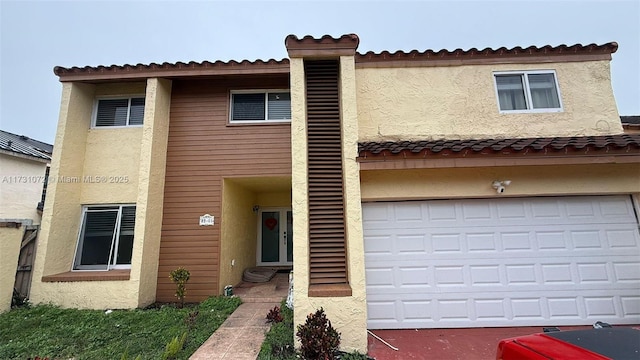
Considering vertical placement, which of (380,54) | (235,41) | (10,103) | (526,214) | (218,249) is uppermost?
(235,41)

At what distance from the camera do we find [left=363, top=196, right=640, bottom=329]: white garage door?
492cm

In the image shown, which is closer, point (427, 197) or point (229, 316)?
point (427, 197)

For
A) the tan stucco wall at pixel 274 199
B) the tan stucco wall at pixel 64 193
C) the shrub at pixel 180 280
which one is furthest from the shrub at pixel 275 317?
the tan stucco wall at pixel 64 193

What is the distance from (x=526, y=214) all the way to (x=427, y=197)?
2122mm

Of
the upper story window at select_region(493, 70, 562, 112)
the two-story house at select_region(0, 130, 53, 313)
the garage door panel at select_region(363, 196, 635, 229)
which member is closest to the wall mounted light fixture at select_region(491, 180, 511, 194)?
the garage door panel at select_region(363, 196, 635, 229)

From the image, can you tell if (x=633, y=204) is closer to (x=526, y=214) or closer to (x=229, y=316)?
→ (x=526, y=214)

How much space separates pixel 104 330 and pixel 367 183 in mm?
5973

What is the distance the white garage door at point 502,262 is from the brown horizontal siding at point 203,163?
382 centimetres

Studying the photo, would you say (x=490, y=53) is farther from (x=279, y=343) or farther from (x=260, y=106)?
(x=279, y=343)

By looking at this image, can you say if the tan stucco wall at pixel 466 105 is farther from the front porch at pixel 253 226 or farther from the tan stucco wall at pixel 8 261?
the tan stucco wall at pixel 8 261

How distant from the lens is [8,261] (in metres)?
5.79

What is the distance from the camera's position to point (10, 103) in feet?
95.0

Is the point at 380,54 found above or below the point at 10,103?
below

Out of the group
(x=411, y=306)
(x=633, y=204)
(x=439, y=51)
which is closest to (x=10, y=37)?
(x=439, y=51)
